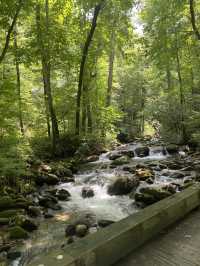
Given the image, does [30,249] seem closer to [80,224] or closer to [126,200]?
[80,224]

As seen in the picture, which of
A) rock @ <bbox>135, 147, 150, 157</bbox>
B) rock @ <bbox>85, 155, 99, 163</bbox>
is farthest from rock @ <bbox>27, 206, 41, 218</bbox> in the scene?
rock @ <bbox>135, 147, 150, 157</bbox>

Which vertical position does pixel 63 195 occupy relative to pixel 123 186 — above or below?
below

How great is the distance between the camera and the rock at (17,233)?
189 inches

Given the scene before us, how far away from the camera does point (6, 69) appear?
10328 mm

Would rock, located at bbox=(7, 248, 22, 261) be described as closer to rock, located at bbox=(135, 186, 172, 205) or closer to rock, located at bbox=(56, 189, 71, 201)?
rock, located at bbox=(56, 189, 71, 201)

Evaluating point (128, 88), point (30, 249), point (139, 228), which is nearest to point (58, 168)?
point (30, 249)

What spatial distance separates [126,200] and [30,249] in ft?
10.0

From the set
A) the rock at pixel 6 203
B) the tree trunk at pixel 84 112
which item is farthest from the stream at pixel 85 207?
the tree trunk at pixel 84 112

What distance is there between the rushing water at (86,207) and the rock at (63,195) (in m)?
0.14

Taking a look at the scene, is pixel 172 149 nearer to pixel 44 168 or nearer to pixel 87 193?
pixel 44 168

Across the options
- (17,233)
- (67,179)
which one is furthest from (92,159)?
(17,233)

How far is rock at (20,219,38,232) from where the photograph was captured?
5.18 metres

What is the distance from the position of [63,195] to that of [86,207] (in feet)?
2.93

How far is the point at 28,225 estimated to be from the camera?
205 inches
